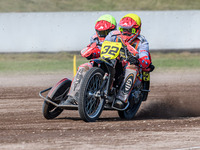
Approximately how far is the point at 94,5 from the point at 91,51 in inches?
805

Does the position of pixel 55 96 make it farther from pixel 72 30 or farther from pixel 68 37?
pixel 72 30

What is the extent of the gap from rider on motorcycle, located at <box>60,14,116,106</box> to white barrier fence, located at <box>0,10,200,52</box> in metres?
11.2

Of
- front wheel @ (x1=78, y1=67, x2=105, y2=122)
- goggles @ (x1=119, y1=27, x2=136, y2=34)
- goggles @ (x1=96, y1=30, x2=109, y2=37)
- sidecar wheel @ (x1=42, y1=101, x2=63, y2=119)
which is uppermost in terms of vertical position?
goggles @ (x1=119, y1=27, x2=136, y2=34)

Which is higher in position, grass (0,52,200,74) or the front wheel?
the front wheel

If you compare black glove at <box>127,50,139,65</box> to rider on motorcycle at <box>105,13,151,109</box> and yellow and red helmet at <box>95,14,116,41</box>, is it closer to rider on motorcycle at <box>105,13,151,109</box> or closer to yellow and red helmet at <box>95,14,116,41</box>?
rider on motorcycle at <box>105,13,151,109</box>

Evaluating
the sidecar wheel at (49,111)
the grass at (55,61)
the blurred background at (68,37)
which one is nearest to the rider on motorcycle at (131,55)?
the sidecar wheel at (49,111)

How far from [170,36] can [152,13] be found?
1353 millimetres

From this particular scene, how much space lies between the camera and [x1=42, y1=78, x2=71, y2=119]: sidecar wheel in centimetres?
735

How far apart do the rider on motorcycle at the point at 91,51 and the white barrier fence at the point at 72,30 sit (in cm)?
1121

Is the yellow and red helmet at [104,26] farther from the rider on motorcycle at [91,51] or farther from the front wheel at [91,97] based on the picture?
the front wheel at [91,97]

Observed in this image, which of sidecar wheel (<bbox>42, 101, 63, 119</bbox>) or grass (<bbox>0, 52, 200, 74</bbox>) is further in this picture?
grass (<bbox>0, 52, 200, 74</bbox>)

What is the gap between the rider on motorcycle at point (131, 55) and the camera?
7.46 meters

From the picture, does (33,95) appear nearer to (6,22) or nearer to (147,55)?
(147,55)

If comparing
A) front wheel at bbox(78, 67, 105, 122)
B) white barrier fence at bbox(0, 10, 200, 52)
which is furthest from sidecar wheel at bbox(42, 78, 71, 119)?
A: white barrier fence at bbox(0, 10, 200, 52)
